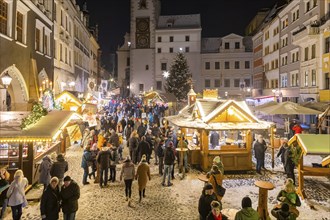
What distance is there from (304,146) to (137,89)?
53.7 m

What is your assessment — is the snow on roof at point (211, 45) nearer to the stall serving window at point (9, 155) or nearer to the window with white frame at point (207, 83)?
the window with white frame at point (207, 83)

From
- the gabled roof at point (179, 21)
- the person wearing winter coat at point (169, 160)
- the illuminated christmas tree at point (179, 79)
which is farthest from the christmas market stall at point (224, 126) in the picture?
the gabled roof at point (179, 21)

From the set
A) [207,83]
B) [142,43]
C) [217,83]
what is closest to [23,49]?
[142,43]

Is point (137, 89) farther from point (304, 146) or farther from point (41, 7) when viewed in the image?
point (304, 146)

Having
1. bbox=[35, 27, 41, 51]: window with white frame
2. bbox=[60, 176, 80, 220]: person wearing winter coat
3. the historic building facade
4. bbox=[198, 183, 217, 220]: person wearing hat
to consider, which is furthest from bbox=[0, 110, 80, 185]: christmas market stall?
bbox=[35, 27, 41, 51]: window with white frame

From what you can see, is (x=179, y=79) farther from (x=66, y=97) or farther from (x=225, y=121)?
(x=225, y=121)

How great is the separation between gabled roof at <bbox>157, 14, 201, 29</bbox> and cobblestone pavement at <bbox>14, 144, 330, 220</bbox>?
166 ft

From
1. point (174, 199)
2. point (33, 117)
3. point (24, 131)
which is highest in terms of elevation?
point (33, 117)

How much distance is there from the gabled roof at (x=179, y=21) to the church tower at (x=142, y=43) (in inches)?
72.3

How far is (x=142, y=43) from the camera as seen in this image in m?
61.3

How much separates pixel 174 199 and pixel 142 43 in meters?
52.7

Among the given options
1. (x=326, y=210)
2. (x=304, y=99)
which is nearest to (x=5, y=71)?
(x=326, y=210)

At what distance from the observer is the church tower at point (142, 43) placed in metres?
60.0

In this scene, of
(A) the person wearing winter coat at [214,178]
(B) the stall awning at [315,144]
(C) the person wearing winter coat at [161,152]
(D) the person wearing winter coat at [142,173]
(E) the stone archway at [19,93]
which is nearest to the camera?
(A) the person wearing winter coat at [214,178]
